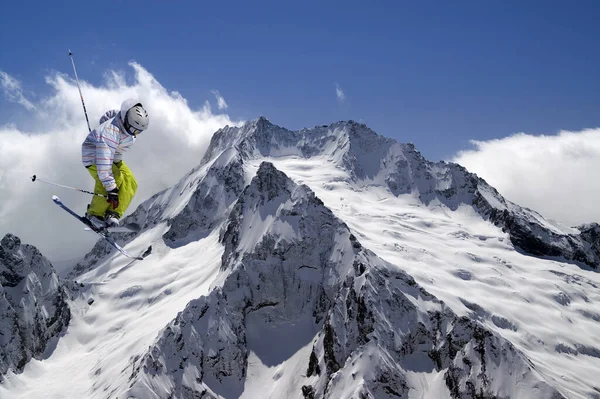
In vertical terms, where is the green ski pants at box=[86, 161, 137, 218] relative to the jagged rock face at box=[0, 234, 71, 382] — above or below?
above

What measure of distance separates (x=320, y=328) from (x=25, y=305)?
254ft

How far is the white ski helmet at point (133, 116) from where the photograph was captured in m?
11.6

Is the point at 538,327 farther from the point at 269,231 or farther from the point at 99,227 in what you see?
the point at 99,227

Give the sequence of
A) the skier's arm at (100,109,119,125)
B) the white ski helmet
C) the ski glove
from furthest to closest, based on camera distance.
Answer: the skier's arm at (100,109,119,125)
the ski glove
the white ski helmet

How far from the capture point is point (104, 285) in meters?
157

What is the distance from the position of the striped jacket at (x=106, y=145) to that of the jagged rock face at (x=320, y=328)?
6404 centimetres

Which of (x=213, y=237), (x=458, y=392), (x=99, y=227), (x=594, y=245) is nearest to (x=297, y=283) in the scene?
(x=458, y=392)

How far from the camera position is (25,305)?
379 feet

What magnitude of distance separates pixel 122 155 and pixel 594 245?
594 feet

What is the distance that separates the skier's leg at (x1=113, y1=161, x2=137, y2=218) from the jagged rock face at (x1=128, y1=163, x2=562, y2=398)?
62.5 meters

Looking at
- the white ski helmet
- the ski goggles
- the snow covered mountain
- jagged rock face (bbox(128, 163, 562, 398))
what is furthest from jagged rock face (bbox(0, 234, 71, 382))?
the white ski helmet

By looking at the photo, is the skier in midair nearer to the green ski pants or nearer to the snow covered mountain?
the green ski pants

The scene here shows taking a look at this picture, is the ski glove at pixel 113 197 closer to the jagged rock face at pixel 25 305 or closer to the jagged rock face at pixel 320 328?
the jagged rock face at pixel 320 328

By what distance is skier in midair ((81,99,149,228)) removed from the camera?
38.3 ft
